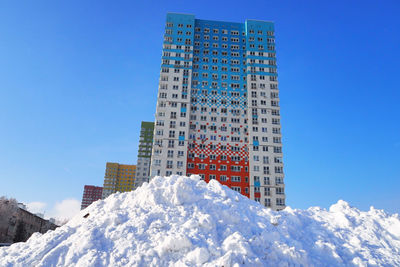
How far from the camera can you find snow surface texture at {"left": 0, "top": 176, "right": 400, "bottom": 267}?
12594 millimetres

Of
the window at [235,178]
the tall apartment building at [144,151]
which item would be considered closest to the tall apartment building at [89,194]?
the tall apartment building at [144,151]

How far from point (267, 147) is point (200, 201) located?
42551mm

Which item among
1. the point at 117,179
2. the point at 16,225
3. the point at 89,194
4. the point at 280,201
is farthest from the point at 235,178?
the point at 89,194

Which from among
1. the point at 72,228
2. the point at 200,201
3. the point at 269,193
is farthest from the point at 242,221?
the point at 269,193

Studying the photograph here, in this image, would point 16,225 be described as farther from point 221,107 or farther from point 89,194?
point 89,194

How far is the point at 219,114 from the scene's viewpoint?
58812 mm

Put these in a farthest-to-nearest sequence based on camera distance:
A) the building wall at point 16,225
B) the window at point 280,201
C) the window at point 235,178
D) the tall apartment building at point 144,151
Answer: the tall apartment building at point 144,151, the window at point 235,178, the window at point 280,201, the building wall at point 16,225

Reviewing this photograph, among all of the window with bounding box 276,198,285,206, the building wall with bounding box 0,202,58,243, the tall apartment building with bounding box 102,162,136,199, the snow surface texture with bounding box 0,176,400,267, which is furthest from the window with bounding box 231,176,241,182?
the tall apartment building with bounding box 102,162,136,199

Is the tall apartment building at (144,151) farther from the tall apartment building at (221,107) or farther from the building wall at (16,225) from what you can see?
the building wall at (16,225)

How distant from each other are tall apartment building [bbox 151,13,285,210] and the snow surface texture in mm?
35328

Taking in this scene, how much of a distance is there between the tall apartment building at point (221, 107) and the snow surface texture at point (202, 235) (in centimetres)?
3533

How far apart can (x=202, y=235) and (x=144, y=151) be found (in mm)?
106091

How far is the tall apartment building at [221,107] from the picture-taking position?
180ft

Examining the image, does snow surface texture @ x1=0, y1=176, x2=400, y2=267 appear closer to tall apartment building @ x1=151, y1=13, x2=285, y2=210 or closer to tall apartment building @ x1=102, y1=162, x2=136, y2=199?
tall apartment building @ x1=151, y1=13, x2=285, y2=210
